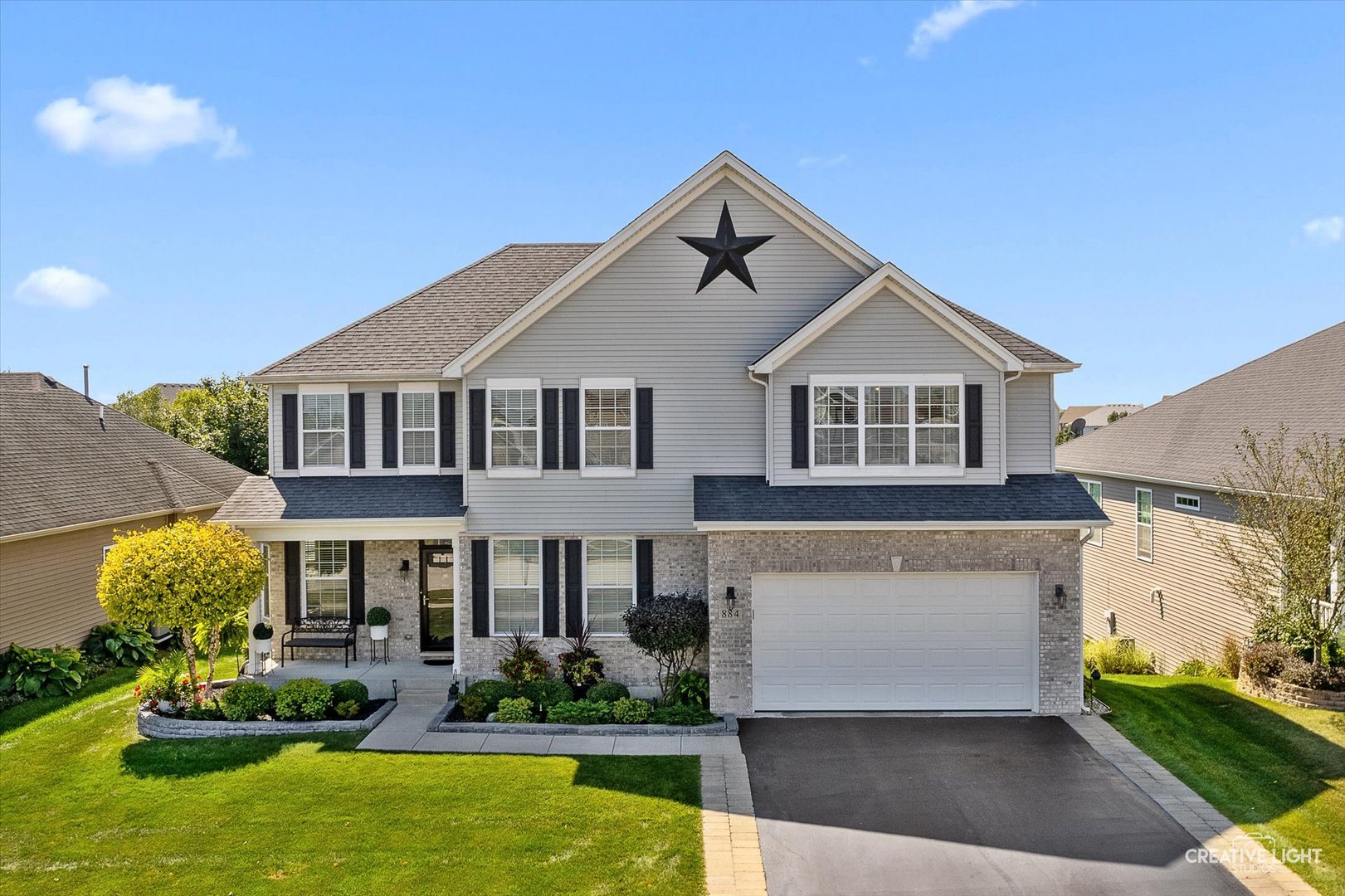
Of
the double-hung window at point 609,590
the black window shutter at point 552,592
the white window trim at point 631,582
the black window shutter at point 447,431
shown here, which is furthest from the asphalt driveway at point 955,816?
the black window shutter at point 447,431

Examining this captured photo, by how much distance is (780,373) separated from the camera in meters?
13.3

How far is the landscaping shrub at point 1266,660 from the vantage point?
43.3ft

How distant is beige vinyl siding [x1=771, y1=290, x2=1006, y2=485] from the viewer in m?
13.3

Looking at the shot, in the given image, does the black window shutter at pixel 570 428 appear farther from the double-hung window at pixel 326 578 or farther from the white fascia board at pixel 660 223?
the double-hung window at pixel 326 578

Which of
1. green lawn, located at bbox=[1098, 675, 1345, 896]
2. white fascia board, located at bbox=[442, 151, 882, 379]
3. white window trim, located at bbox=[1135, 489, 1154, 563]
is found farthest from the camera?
white window trim, located at bbox=[1135, 489, 1154, 563]

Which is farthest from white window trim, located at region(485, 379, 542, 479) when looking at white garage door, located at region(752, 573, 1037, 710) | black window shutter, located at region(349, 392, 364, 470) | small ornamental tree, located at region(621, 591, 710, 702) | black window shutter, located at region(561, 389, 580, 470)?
white garage door, located at region(752, 573, 1037, 710)

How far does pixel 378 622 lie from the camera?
14617 millimetres

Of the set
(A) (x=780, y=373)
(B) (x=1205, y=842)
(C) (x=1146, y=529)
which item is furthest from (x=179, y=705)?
(C) (x=1146, y=529)

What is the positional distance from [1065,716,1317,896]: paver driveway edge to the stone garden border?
11260 millimetres

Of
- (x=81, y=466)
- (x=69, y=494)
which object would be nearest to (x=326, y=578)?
(x=69, y=494)

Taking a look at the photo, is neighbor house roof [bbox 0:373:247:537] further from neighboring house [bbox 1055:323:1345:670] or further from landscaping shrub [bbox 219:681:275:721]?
neighboring house [bbox 1055:323:1345:670]

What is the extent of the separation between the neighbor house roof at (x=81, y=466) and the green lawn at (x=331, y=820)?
265 inches

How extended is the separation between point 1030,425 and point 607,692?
9.05m

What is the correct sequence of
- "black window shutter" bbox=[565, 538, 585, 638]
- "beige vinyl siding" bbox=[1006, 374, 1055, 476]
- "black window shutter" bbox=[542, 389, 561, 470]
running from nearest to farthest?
1. "black window shutter" bbox=[565, 538, 585, 638]
2. "black window shutter" bbox=[542, 389, 561, 470]
3. "beige vinyl siding" bbox=[1006, 374, 1055, 476]
